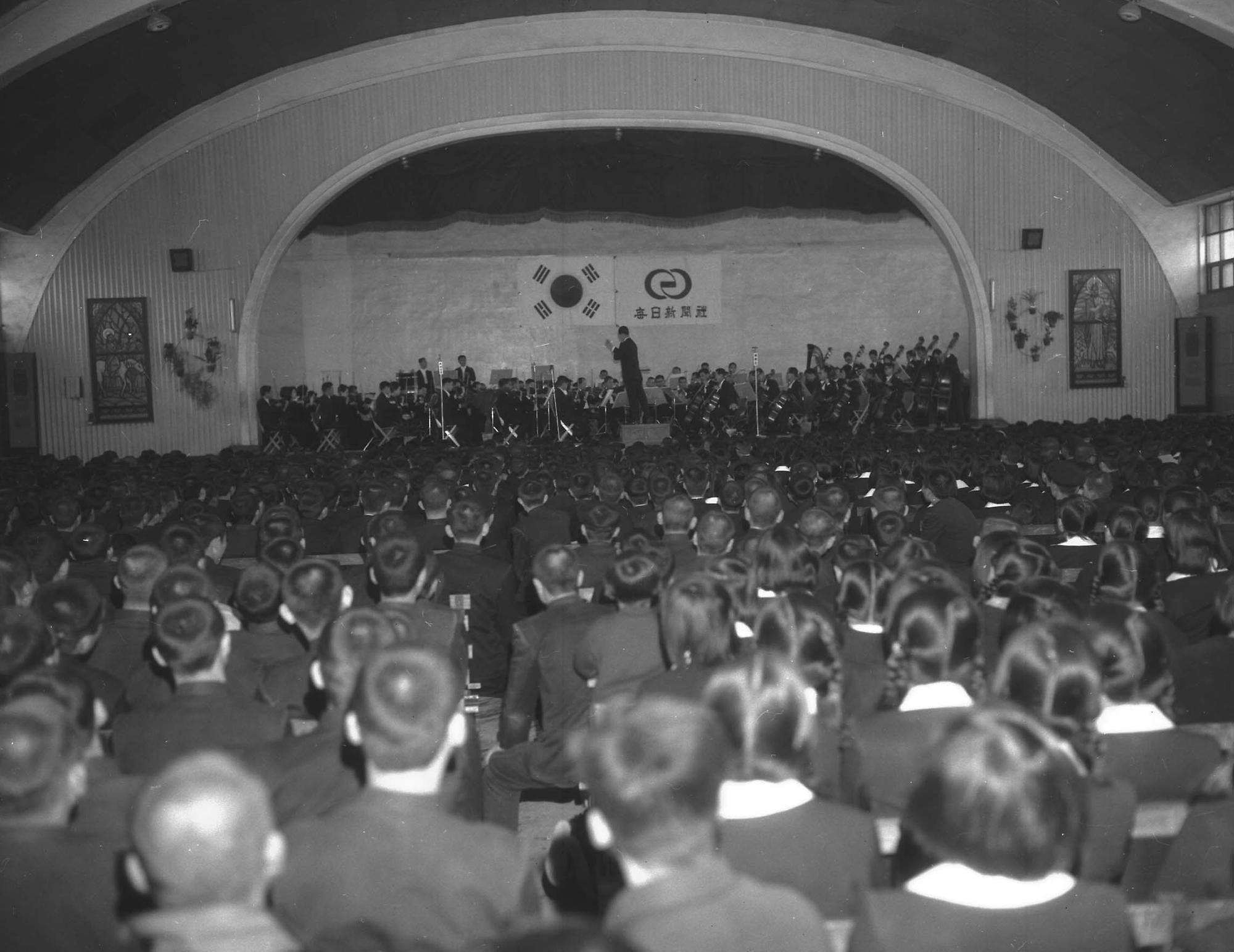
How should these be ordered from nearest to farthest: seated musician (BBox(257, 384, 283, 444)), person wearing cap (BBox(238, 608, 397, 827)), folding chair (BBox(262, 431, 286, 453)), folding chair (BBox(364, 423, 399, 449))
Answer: person wearing cap (BBox(238, 608, 397, 827))
folding chair (BBox(262, 431, 286, 453))
seated musician (BBox(257, 384, 283, 444))
folding chair (BBox(364, 423, 399, 449))

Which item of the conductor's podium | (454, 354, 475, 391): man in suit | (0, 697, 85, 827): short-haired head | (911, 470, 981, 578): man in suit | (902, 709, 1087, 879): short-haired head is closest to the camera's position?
(902, 709, 1087, 879): short-haired head

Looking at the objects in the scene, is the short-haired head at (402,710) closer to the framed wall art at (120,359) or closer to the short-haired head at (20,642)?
the short-haired head at (20,642)

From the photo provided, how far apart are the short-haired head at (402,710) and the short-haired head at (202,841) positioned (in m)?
0.40

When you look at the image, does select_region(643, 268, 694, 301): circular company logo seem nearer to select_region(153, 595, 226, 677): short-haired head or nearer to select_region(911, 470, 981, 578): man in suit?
select_region(911, 470, 981, 578): man in suit

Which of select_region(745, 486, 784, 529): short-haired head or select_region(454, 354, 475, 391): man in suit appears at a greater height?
select_region(454, 354, 475, 391): man in suit

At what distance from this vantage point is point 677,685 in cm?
285

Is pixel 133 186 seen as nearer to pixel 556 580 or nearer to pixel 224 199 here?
pixel 224 199

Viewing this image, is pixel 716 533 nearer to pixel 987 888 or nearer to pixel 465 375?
pixel 987 888

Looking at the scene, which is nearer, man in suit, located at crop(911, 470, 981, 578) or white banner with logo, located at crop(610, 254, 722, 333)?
man in suit, located at crop(911, 470, 981, 578)

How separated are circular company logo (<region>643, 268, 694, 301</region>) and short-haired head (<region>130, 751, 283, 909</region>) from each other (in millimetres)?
21228

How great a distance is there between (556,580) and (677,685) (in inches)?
46.3

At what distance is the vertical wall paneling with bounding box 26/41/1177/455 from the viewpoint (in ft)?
56.7

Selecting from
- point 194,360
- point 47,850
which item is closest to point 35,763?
point 47,850

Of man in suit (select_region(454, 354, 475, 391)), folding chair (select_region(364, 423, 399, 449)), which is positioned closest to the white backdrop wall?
man in suit (select_region(454, 354, 475, 391))
